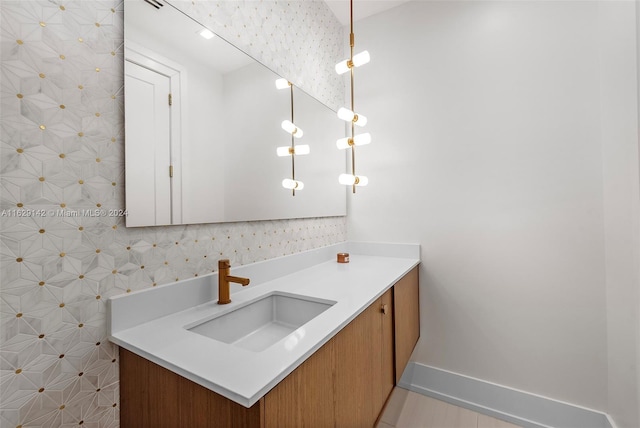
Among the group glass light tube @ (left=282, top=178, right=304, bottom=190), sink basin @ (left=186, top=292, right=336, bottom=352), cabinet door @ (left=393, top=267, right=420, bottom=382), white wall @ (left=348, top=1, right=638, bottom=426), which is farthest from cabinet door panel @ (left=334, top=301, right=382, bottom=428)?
white wall @ (left=348, top=1, right=638, bottom=426)

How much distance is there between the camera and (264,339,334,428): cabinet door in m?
0.63

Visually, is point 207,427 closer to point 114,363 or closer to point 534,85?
point 114,363

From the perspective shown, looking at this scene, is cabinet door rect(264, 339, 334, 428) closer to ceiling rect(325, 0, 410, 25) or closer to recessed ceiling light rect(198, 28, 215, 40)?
recessed ceiling light rect(198, 28, 215, 40)

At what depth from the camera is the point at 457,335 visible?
5.98 ft

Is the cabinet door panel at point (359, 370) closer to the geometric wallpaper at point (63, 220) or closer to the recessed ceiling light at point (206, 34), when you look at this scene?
the geometric wallpaper at point (63, 220)

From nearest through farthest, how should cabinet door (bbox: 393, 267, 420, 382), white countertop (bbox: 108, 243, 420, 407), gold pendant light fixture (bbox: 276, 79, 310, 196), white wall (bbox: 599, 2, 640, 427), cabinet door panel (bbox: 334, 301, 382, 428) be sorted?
1. white countertop (bbox: 108, 243, 420, 407)
2. cabinet door panel (bbox: 334, 301, 382, 428)
3. white wall (bbox: 599, 2, 640, 427)
4. cabinet door (bbox: 393, 267, 420, 382)
5. gold pendant light fixture (bbox: 276, 79, 310, 196)

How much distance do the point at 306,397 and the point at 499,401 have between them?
1588 millimetres

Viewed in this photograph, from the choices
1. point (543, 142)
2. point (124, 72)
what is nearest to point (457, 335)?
point (543, 142)

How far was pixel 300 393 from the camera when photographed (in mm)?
708

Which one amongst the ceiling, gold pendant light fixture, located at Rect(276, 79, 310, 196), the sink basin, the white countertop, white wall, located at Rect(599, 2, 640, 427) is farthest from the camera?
the ceiling

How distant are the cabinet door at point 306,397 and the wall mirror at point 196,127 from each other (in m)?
0.66

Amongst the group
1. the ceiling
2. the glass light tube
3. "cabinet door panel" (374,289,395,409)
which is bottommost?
"cabinet door panel" (374,289,395,409)

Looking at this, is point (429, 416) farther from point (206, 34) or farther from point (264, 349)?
point (206, 34)

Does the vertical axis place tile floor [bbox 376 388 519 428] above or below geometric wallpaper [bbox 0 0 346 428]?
below
